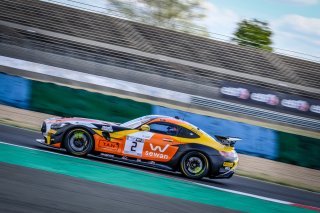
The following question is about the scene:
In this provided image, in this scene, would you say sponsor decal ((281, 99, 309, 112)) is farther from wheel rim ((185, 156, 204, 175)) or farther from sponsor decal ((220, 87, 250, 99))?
wheel rim ((185, 156, 204, 175))

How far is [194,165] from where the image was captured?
1025 cm

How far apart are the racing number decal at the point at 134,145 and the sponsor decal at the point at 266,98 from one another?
16497 millimetres

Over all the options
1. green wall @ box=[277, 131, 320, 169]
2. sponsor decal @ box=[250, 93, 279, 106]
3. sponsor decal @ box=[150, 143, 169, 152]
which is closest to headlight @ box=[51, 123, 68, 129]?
sponsor decal @ box=[150, 143, 169, 152]

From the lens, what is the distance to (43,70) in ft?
73.1

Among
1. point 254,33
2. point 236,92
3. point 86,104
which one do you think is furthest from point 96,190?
point 254,33

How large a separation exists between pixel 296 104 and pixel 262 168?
12506 millimetres

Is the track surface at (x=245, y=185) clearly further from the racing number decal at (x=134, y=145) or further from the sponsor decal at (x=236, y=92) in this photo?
the sponsor decal at (x=236, y=92)

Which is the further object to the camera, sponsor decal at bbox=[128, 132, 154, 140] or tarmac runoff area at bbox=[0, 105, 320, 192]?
tarmac runoff area at bbox=[0, 105, 320, 192]

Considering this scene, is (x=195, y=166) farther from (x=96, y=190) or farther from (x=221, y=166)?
(x=96, y=190)

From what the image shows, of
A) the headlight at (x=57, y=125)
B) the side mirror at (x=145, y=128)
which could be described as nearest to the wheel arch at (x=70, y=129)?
the headlight at (x=57, y=125)

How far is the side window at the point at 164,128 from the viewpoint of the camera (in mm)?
10141

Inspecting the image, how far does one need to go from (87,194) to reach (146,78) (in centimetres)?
1720

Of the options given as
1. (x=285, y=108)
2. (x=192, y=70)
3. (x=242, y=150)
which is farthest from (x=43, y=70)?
(x=285, y=108)

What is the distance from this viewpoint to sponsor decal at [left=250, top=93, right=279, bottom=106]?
25.5 meters
